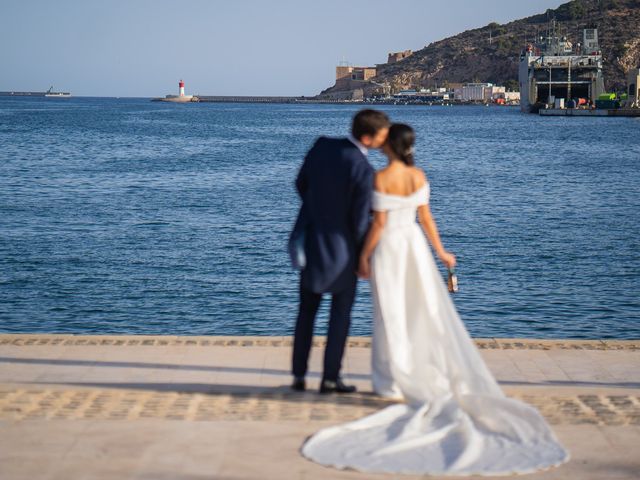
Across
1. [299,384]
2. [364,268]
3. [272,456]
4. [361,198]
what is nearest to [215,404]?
[299,384]

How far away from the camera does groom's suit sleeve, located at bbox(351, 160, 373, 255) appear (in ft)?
22.3

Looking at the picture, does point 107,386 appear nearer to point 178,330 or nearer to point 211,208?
point 178,330

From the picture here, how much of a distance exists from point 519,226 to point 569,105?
10460 centimetres

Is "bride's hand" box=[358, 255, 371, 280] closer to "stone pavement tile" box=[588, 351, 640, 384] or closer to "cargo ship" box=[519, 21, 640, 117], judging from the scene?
"stone pavement tile" box=[588, 351, 640, 384]

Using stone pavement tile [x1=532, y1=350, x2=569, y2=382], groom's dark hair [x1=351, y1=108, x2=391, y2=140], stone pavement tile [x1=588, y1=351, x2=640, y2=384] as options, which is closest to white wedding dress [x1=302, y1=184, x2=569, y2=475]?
groom's dark hair [x1=351, y1=108, x2=391, y2=140]

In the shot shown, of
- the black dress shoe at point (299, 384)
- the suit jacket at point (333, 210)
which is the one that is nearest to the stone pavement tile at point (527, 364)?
the black dress shoe at point (299, 384)

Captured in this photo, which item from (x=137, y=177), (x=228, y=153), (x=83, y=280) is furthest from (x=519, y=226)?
(x=228, y=153)

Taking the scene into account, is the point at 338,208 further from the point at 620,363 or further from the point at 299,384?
the point at 620,363

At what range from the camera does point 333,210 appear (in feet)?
22.6

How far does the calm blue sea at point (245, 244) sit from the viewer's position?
17797 mm

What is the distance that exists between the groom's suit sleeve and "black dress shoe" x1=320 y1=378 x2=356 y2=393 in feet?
3.44

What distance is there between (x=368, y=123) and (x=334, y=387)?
73.4 inches

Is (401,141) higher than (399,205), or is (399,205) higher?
(401,141)

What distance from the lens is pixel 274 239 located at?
26578 millimetres
